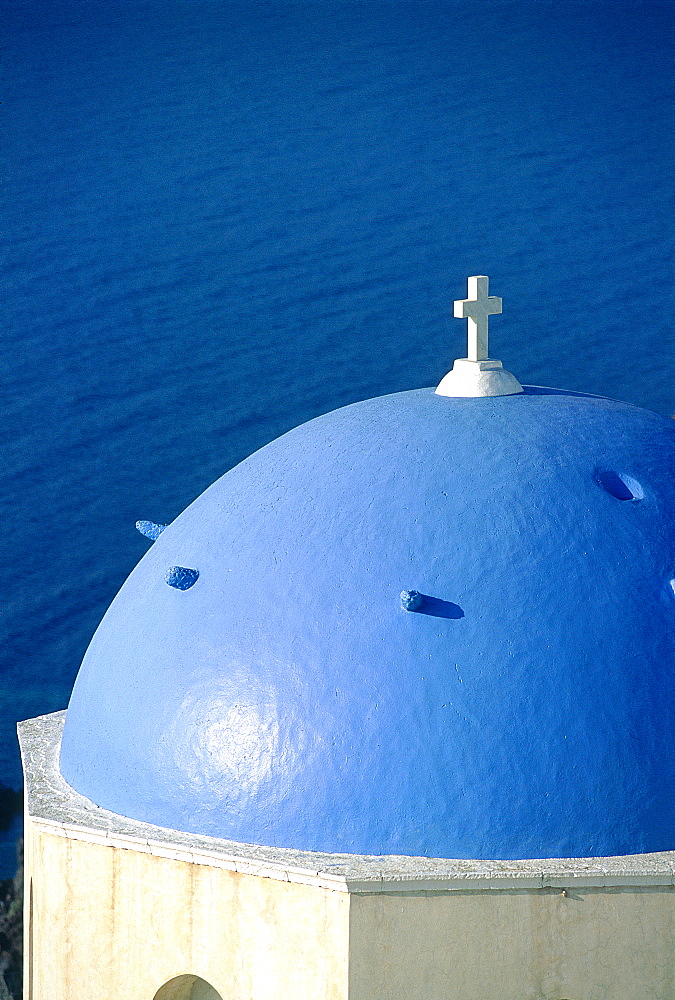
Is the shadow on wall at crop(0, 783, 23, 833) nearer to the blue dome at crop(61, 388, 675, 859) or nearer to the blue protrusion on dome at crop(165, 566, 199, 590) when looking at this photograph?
the blue dome at crop(61, 388, 675, 859)

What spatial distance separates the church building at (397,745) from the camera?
25.3ft

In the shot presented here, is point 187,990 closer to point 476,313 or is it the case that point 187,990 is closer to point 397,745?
point 397,745

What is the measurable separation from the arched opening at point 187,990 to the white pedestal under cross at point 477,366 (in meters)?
4.03

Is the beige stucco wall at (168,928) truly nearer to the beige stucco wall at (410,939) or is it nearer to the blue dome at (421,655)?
the beige stucco wall at (410,939)

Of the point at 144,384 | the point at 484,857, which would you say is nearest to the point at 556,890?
the point at 484,857

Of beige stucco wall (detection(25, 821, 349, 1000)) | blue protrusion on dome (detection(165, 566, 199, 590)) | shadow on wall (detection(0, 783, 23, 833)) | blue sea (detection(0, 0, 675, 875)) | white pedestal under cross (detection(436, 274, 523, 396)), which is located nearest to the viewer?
beige stucco wall (detection(25, 821, 349, 1000))

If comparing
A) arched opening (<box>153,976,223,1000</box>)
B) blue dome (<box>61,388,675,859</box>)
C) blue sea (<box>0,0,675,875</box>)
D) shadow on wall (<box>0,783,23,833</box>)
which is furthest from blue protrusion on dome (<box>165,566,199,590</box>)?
blue sea (<box>0,0,675,875</box>)

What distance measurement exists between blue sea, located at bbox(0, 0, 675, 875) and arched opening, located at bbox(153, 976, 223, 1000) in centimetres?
1042

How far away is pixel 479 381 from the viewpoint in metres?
9.55

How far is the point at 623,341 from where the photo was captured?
19719mm

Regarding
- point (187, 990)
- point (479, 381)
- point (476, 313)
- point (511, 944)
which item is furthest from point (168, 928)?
point (476, 313)

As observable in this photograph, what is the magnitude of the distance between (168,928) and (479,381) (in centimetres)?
395

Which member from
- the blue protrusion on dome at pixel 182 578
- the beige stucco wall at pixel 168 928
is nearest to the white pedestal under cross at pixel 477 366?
the blue protrusion on dome at pixel 182 578

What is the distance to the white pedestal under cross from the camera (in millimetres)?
9555
